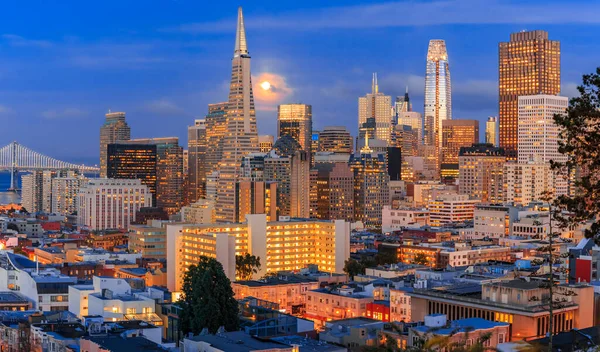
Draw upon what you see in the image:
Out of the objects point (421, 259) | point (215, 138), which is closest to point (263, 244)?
point (421, 259)

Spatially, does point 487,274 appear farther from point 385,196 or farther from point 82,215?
point 82,215

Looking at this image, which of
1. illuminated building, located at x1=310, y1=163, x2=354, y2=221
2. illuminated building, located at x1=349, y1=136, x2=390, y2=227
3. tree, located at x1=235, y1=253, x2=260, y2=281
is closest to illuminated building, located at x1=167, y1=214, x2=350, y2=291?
tree, located at x1=235, y1=253, x2=260, y2=281

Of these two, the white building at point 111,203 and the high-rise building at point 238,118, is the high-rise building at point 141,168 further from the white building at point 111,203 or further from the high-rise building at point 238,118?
the high-rise building at point 238,118

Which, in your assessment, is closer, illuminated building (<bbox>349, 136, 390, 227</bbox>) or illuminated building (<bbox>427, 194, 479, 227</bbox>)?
illuminated building (<bbox>427, 194, 479, 227</bbox>)

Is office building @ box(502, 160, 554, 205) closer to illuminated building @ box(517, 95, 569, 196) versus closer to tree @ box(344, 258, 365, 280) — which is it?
illuminated building @ box(517, 95, 569, 196)

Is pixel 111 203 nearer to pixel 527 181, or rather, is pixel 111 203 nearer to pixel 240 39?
pixel 240 39

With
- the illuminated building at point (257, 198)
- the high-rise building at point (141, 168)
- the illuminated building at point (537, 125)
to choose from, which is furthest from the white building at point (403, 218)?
the high-rise building at point (141, 168)
